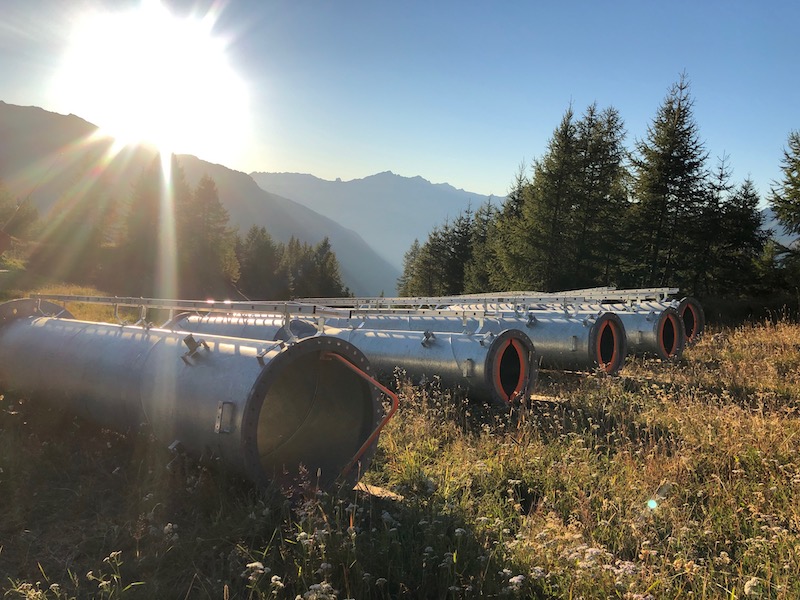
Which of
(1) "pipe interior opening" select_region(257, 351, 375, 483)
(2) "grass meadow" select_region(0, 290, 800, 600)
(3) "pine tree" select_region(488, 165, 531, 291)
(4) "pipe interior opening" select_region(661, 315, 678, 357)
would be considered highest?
(3) "pine tree" select_region(488, 165, 531, 291)

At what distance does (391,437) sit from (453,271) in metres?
46.4

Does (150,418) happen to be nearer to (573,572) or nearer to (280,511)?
(280,511)

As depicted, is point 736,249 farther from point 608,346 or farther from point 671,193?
point 608,346

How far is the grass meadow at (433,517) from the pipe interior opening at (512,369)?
5.69ft

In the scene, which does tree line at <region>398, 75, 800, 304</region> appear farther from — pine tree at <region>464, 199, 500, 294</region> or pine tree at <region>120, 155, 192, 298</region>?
pine tree at <region>120, 155, 192, 298</region>

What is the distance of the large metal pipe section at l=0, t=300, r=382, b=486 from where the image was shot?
4289 millimetres

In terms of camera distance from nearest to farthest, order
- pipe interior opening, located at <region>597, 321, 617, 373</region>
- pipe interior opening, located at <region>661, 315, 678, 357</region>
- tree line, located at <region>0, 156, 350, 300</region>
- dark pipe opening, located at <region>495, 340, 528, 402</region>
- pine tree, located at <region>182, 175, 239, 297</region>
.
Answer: dark pipe opening, located at <region>495, 340, 528, 402</region>, pipe interior opening, located at <region>597, 321, 617, 373</region>, pipe interior opening, located at <region>661, 315, 678, 357</region>, tree line, located at <region>0, 156, 350, 300</region>, pine tree, located at <region>182, 175, 239, 297</region>

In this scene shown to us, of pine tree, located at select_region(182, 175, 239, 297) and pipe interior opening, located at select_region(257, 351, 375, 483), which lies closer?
pipe interior opening, located at select_region(257, 351, 375, 483)

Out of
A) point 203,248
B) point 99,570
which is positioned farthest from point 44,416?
point 203,248

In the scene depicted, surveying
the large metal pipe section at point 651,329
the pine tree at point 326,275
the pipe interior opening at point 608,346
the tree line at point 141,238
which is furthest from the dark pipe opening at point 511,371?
the pine tree at point 326,275

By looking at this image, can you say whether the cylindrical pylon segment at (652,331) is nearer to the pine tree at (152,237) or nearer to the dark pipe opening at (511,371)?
the dark pipe opening at (511,371)

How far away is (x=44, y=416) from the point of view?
257 inches

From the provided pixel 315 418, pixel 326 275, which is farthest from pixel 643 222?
pixel 326 275

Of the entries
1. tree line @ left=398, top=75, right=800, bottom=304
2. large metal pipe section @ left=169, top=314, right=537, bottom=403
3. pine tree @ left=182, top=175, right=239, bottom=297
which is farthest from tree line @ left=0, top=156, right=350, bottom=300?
large metal pipe section @ left=169, top=314, right=537, bottom=403
